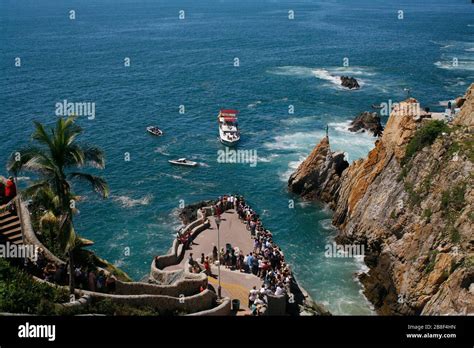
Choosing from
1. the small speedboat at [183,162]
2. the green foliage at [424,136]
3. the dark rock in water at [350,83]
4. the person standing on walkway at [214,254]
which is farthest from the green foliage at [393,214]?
the dark rock in water at [350,83]

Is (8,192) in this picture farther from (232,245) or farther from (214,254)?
(232,245)

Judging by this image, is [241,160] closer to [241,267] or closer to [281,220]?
[281,220]

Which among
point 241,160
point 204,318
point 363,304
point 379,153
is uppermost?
point 204,318

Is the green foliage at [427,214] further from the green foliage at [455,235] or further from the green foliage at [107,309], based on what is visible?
the green foliage at [107,309]

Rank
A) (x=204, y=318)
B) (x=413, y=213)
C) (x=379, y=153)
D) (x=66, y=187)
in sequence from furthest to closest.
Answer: (x=379, y=153) < (x=413, y=213) < (x=66, y=187) < (x=204, y=318)

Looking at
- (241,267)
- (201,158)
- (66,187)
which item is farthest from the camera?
(201,158)

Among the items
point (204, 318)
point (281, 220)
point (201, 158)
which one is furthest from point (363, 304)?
point (201, 158)

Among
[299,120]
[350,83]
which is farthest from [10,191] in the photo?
[350,83]
